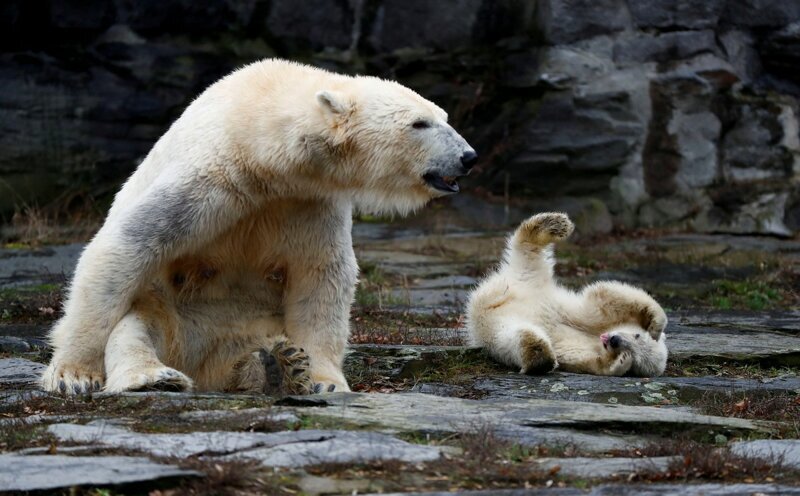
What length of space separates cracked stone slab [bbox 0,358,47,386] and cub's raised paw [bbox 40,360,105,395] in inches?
12.9

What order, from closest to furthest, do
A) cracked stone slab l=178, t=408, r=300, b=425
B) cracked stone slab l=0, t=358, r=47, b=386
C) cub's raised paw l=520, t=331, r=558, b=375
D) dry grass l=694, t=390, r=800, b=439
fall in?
cracked stone slab l=178, t=408, r=300, b=425, dry grass l=694, t=390, r=800, b=439, cracked stone slab l=0, t=358, r=47, b=386, cub's raised paw l=520, t=331, r=558, b=375

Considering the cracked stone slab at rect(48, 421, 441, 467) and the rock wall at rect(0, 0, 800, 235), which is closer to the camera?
the cracked stone slab at rect(48, 421, 441, 467)

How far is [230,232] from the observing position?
5.38 meters

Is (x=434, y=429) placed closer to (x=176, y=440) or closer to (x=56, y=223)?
(x=176, y=440)

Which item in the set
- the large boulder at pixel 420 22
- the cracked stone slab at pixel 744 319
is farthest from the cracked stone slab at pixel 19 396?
the large boulder at pixel 420 22

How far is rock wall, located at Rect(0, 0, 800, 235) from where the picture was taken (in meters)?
12.7

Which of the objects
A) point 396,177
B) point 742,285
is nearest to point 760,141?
point 742,285

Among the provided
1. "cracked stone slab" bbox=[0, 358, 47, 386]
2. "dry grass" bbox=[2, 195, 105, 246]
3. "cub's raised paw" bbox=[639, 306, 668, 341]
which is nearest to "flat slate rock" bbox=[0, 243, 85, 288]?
"dry grass" bbox=[2, 195, 105, 246]

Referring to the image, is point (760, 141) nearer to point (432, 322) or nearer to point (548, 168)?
point (548, 168)

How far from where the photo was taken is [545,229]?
6.57 metres

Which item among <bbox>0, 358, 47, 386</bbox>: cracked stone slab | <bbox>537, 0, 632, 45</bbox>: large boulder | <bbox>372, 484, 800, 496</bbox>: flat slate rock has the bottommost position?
<bbox>0, 358, 47, 386</bbox>: cracked stone slab

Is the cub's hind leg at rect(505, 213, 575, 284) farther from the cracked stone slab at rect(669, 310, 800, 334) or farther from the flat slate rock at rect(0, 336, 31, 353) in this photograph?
the flat slate rock at rect(0, 336, 31, 353)

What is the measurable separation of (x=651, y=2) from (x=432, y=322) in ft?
21.4

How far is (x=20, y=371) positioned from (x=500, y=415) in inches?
107
